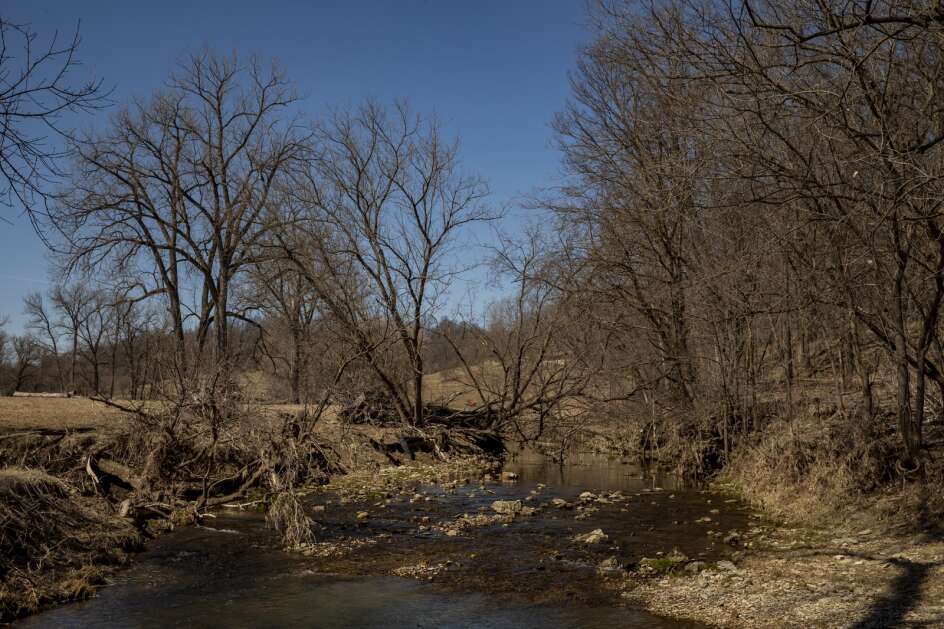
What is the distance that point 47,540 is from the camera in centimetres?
895

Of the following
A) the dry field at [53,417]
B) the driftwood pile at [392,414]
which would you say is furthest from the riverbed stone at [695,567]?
the dry field at [53,417]

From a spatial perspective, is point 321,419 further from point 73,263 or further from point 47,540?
point 73,263

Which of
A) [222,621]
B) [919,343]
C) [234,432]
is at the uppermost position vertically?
[919,343]

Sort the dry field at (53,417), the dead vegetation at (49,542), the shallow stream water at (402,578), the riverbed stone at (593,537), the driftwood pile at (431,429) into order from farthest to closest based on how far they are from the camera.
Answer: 1. the driftwood pile at (431,429)
2. the dry field at (53,417)
3. the riverbed stone at (593,537)
4. the dead vegetation at (49,542)
5. the shallow stream water at (402,578)

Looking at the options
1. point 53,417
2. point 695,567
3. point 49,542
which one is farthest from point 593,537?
point 53,417

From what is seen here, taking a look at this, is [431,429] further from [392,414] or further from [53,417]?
[53,417]

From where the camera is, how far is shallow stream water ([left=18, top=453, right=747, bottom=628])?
7.46 meters

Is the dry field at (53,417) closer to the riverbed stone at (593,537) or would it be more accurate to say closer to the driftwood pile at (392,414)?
the driftwood pile at (392,414)

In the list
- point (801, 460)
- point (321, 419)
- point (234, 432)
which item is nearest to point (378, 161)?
point (321, 419)

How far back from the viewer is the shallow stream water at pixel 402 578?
7457mm

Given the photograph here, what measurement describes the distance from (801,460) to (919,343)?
2.93 m

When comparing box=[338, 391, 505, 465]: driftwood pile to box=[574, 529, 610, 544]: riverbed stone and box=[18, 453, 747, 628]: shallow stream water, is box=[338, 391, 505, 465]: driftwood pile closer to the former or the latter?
box=[18, 453, 747, 628]: shallow stream water

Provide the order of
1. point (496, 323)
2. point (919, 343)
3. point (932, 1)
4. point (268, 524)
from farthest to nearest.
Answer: point (496, 323)
point (268, 524)
point (919, 343)
point (932, 1)

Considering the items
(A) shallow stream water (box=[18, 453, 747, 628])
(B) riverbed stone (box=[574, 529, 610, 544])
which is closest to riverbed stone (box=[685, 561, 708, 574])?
(A) shallow stream water (box=[18, 453, 747, 628])
